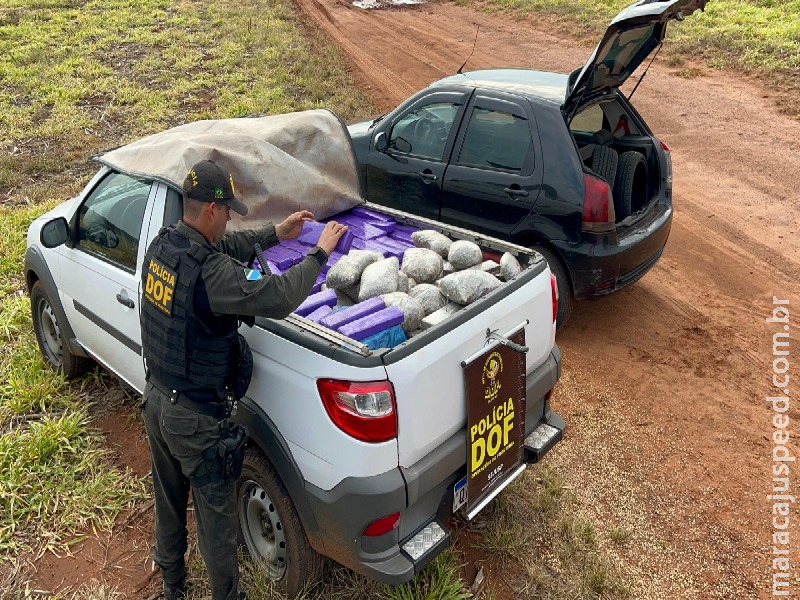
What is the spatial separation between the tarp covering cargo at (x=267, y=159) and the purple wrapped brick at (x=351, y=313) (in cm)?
113

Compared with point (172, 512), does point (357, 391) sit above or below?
above

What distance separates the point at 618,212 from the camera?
554cm

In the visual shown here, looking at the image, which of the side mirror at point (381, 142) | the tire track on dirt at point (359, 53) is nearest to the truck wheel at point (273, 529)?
the side mirror at point (381, 142)

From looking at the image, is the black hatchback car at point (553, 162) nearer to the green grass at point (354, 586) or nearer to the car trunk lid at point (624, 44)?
the car trunk lid at point (624, 44)

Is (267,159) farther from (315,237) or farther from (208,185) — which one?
(208,185)

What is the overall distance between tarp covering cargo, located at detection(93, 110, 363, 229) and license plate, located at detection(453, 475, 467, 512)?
6.45 ft

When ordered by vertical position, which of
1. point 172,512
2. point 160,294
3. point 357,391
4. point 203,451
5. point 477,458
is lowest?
point 172,512

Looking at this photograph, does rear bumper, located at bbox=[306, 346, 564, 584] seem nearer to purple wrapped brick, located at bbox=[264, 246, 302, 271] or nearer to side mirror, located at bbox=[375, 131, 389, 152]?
purple wrapped brick, located at bbox=[264, 246, 302, 271]

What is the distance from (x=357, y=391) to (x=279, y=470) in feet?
2.05

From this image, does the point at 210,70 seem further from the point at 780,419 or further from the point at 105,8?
the point at 780,419

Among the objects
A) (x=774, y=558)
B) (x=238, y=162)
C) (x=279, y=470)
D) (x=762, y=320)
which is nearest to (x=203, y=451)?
(x=279, y=470)

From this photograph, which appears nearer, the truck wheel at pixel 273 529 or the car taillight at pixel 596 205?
the truck wheel at pixel 273 529

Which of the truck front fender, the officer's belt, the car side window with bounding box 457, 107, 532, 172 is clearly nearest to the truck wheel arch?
the officer's belt

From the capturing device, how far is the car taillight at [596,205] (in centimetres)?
498
